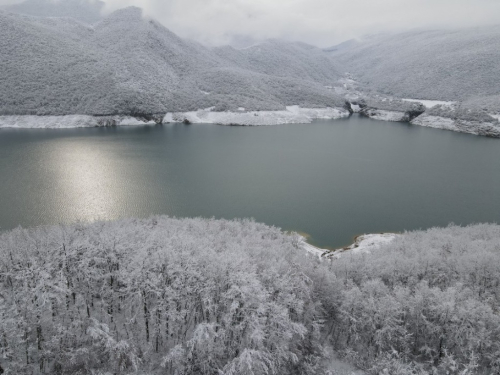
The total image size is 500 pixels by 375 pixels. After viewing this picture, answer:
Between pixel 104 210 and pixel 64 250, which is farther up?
pixel 64 250

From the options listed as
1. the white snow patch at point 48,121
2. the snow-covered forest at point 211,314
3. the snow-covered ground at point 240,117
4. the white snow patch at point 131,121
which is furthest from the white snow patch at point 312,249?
the white snow patch at point 48,121

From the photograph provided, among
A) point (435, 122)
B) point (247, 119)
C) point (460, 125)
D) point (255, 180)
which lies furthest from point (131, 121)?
point (460, 125)

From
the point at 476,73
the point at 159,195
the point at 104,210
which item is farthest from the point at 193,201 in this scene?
the point at 476,73

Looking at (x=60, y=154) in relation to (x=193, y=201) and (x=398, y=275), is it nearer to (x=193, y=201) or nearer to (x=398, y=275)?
(x=193, y=201)

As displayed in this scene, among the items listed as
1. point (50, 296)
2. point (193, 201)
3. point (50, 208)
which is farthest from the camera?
point (193, 201)

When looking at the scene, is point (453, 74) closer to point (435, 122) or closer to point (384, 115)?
point (384, 115)

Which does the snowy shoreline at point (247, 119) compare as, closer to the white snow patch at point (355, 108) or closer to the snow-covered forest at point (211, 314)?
the white snow patch at point (355, 108)

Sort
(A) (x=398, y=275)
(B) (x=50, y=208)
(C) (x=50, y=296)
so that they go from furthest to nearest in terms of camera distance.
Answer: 1. (B) (x=50, y=208)
2. (A) (x=398, y=275)
3. (C) (x=50, y=296)
